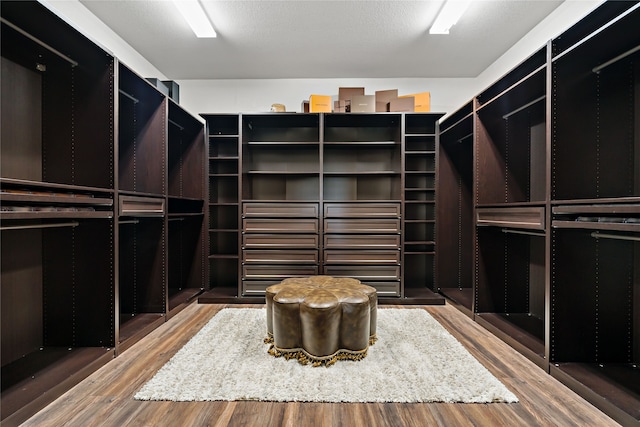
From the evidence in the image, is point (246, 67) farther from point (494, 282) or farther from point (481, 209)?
point (494, 282)

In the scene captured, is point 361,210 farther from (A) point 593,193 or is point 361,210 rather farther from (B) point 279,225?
(A) point 593,193

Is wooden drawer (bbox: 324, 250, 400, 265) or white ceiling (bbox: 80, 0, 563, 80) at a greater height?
white ceiling (bbox: 80, 0, 563, 80)

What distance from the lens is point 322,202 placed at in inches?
130

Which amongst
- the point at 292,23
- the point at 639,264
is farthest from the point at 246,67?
the point at 639,264

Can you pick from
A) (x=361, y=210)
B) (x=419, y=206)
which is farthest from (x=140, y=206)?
(x=419, y=206)

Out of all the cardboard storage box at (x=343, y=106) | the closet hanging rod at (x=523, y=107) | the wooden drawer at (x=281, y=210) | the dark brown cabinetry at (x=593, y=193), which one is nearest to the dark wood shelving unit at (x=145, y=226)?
the wooden drawer at (x=281, y=210)

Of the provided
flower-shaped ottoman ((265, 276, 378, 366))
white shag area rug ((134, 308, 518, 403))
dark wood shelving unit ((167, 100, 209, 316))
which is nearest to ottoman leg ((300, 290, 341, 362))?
flower-shaped ottoman ((265, 276, 378, 366))

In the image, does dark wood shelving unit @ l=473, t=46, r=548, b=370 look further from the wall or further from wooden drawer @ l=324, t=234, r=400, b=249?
the wall

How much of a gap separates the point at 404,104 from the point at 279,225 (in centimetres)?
212

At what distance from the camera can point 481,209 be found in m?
2.75

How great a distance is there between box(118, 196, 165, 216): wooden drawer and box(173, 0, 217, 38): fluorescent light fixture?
165cm

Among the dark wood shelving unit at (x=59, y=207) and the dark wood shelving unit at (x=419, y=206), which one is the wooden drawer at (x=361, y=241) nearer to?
the dark wood shelving unit at (x=419, y=206)

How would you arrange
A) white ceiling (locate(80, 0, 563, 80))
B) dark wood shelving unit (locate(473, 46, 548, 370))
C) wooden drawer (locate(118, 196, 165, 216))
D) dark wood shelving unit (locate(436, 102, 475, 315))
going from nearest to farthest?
wooden drawer (locate(118, 196, 165, 216)) < white ceiling (locate(80, 0, 563, 80)) < dark wood shelving unit (locate(473, 46, 548, 370)) < dark wood shelving unit (locate(436, 102, 475, 315))

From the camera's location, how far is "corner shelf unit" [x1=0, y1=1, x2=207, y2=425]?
1609 mm
